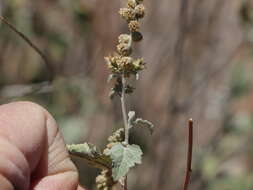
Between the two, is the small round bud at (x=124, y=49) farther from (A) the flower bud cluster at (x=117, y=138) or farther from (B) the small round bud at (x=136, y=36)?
(A) the flower bud cluster at (x=117, y=138)

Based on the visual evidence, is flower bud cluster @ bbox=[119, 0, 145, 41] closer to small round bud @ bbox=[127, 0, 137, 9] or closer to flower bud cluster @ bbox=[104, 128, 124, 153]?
small round bud @ bbox=[127, 0, 137, 9]

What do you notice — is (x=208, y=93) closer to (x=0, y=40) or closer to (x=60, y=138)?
(x=0, y=40)

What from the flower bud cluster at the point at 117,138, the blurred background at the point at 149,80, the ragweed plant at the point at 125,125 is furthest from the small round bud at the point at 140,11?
the blurred background at the point at 149,80

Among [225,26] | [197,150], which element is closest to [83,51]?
[197,150]

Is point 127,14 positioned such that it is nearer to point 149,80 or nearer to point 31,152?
point 31,152

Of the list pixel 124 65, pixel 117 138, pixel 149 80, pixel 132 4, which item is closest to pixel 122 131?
pixel 117 138
